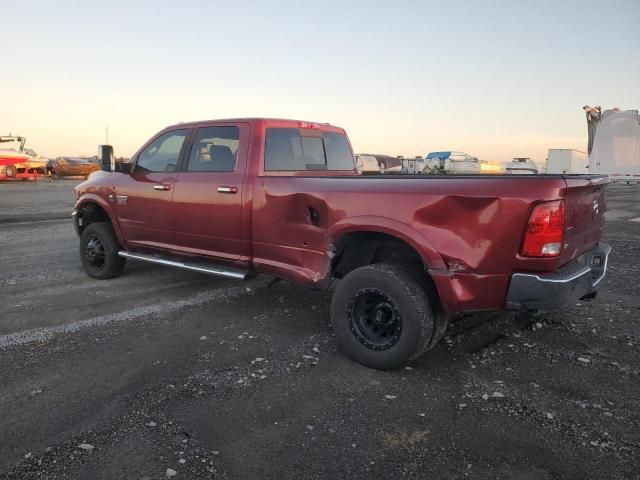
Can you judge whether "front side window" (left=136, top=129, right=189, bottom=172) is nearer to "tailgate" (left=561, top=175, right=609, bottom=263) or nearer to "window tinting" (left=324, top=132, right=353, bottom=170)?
"window tinting" (left=324, top=132, right=353, bottom=170)

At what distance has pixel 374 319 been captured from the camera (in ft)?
11.9

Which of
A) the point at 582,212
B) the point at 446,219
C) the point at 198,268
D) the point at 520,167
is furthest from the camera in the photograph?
the point at 520,167

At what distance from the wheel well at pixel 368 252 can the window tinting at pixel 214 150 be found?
1485 millimetres

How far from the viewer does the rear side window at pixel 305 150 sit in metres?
4.79

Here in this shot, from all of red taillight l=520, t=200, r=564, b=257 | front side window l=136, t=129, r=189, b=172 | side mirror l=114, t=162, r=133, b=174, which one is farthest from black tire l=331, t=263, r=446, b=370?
side mirror l=114, t=162, r=133, b=174

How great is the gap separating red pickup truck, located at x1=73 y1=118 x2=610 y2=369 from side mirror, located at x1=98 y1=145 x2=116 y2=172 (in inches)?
0.8

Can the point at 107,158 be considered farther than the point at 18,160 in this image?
No

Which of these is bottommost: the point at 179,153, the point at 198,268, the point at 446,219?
the point at 198,268

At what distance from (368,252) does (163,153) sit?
2.84 metres

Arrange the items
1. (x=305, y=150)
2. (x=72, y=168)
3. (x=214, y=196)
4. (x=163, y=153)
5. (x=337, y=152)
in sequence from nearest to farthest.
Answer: (x=214, y=196) < (x=305, y=150) < (x=163, y=153) < (x=337, y=152) < (x=72, y=168)

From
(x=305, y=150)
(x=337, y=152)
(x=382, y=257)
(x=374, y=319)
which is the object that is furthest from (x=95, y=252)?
(x=374, y=319)

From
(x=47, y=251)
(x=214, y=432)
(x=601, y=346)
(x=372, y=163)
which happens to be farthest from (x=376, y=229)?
(x=372, y=163)

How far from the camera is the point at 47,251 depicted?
7.93 meters

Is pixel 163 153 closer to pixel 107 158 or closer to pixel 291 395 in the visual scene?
pixel 107 158
